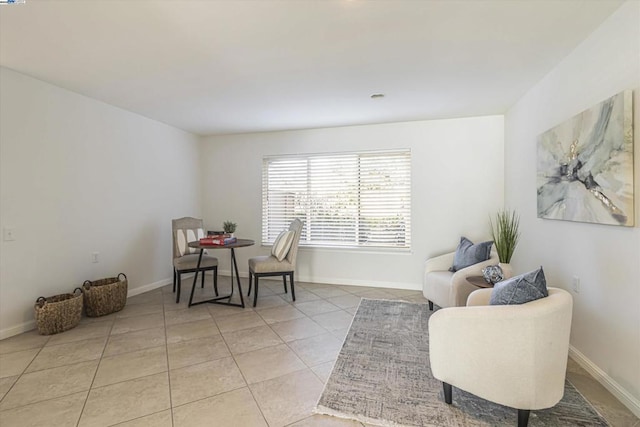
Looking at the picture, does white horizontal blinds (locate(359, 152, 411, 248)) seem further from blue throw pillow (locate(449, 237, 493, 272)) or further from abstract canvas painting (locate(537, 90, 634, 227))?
abstract canvas painting (locate(537, 90, 634, 227))

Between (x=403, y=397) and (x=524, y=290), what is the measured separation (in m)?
0.97

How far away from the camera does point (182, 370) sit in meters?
2.18

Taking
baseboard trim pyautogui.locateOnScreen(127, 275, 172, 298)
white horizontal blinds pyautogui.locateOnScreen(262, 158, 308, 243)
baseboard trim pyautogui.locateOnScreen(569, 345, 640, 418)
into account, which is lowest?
baseboard trim pyautogui.locateOnScreen(569, 345, 640, 418)

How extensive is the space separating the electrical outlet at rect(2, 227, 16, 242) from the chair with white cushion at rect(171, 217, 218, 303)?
1.50m

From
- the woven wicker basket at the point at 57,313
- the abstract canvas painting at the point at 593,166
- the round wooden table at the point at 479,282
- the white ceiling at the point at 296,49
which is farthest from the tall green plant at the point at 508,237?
the woven wicker basket at the point at 57,313

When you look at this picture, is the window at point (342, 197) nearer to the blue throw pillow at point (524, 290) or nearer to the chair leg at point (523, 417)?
the blue throw pillow at point (524, 290)

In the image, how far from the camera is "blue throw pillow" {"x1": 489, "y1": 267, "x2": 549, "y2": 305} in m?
1.60

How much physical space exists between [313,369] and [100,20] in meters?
2.80

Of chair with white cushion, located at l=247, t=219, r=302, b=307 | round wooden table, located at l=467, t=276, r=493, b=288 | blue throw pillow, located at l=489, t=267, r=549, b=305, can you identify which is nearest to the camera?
blue throw pillow, located at l=489, t=267, r=549, b=305

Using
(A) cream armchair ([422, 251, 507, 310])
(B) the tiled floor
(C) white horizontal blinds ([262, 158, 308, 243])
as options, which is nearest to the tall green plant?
(A) cream armchair ([422, 251, 507, 310])

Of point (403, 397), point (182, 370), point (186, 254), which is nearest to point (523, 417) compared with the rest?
point (403, 397)

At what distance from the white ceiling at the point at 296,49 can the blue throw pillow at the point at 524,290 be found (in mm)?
1618

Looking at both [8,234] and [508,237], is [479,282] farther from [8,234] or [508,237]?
[8,234]

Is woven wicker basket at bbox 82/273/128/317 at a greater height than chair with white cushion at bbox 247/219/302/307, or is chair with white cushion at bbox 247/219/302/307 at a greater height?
chair with white cushion at bbox 247/219/302/307
